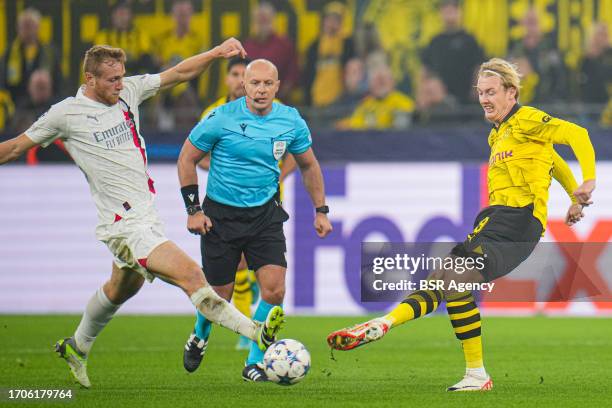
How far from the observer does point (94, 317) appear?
8625 millimetres

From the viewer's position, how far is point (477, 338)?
26.8 ft

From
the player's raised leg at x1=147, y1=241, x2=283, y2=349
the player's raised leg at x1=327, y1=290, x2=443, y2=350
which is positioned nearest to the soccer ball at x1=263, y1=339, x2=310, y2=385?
the player's raised leg at x1=147, y1=241, x2=283, y2=349

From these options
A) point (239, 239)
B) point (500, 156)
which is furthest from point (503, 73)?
point (239, 239)

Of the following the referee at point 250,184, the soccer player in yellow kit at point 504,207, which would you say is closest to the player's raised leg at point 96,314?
the referee at point 250,184

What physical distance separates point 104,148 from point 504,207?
2.76m

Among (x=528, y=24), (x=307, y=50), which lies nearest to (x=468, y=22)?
(x=528, y=24)

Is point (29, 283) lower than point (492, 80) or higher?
lower

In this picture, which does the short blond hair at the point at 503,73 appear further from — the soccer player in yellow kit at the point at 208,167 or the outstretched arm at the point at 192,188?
the soccer player in yellow kit at the point at 208,167

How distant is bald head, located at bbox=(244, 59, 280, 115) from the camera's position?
861 centimetres

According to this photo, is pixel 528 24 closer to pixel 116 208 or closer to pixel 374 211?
pixel 374 211

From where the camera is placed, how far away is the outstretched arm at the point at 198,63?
27.9ft

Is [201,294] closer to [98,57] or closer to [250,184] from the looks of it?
[250,184]

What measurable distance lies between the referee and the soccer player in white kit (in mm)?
374

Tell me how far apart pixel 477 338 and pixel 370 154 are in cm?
687
